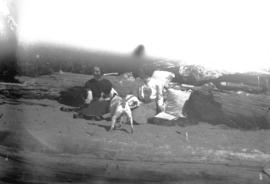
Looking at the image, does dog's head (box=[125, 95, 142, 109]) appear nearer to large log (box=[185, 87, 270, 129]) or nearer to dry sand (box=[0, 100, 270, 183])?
dry sand (box=[0, 100, 270, 183])

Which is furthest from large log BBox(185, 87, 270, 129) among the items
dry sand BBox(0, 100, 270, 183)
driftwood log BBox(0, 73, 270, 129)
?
dry sand BBox(0, 100, 270, 183)

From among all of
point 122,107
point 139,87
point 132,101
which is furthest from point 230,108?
point 122,107

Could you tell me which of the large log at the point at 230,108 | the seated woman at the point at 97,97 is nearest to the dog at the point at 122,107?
the seated woman at the point at 97,97

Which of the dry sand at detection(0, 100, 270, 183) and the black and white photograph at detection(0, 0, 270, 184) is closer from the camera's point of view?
the dry sand at detection(0, 100, 270, 183)

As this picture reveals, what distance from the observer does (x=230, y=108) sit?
814cm

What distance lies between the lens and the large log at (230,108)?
26.4 ft

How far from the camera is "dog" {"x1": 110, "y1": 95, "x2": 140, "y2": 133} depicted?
25.6ft


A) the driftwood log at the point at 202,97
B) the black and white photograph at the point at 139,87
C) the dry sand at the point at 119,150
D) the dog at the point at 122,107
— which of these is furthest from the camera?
the driftwood log at the point at 202,97

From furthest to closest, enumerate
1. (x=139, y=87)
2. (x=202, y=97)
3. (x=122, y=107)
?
(x=202, y=97), (x=139, y=87), (x=122, y=107)

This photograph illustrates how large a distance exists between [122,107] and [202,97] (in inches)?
65.1

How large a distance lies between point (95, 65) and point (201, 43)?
2.22 m

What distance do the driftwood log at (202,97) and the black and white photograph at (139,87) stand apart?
2cm

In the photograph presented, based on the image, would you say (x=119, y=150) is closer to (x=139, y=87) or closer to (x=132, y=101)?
(x=132, y=101)

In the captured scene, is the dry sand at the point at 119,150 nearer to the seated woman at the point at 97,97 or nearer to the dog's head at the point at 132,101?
the seated woman at the point at 97,97
